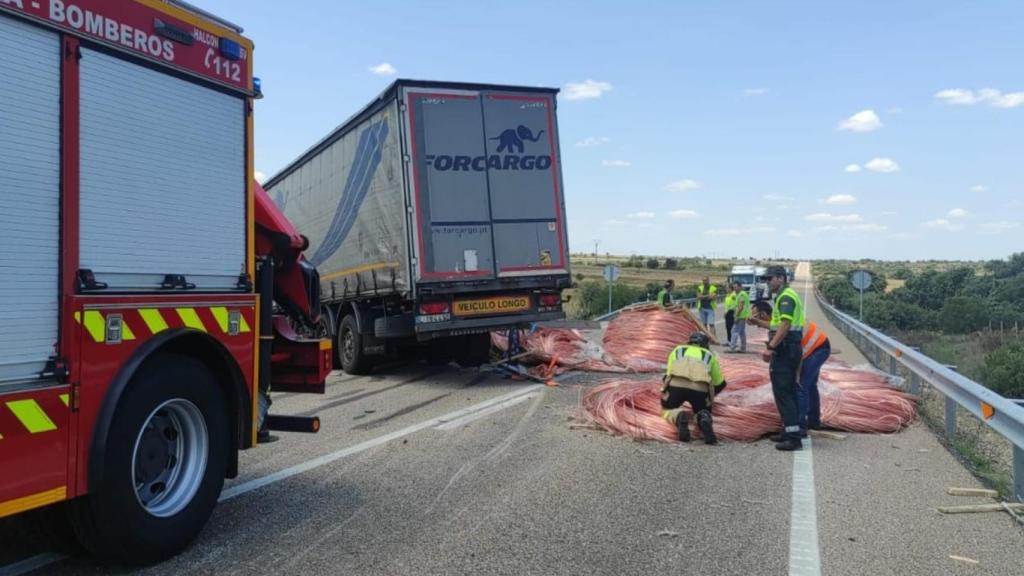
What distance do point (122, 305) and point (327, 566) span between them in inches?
67.2

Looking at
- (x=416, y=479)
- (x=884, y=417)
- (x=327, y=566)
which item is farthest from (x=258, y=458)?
(x=884, y=417)

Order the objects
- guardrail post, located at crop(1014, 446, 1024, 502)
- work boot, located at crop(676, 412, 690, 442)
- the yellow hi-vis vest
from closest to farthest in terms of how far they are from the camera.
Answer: guardrail post, located at crop(1014, 446, 1024, 502) → work boot, located at crop(676, 412, 690, 442) → the yellow hi-vis vest

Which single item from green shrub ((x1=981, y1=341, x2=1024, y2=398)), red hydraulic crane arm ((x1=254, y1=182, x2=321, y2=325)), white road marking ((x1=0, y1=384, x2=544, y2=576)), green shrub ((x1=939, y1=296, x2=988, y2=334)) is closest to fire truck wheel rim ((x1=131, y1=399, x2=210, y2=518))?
white road marking ((x1=0, y1=384, x2=544, y2=576))

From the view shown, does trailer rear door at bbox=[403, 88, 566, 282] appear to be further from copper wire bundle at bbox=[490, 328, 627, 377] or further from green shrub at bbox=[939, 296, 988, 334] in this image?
green shrub at bbox=[939, 296, 988, 334]

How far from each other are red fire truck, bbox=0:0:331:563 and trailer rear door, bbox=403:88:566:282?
5820mm

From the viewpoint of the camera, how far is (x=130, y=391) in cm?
374

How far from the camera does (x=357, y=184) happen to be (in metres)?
12.2

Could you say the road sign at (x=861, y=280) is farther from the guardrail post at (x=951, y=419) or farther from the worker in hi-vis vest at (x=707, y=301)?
the guardrail post at (x=951, y=419)

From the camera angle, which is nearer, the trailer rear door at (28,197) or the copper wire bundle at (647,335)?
the trailer rear door at (28,197)

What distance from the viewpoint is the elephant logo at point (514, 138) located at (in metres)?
11.2

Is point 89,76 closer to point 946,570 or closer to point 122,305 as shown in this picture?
point 122,305

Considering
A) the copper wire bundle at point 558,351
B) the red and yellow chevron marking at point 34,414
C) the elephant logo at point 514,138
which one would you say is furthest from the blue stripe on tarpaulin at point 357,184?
the red and yellow chevron marking at point 34,414

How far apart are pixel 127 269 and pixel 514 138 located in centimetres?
802

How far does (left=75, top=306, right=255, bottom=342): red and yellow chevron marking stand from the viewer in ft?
11.7
